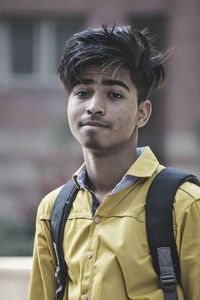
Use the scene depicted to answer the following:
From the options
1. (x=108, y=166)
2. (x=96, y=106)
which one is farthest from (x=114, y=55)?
(x=108, y=166)

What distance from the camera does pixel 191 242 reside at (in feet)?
7.57

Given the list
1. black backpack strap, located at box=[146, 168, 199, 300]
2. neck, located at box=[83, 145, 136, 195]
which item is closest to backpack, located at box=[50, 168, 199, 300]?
black backpack strap, located at box=[146, 168, 199, 300]

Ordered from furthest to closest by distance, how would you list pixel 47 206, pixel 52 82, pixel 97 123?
pixel 52 82
pixel 47 206
pixel 97 123

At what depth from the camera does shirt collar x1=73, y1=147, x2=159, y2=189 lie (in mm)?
2465

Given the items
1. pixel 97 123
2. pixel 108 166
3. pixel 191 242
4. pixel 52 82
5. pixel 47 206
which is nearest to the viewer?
pixel 191 242

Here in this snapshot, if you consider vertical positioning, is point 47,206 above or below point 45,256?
above

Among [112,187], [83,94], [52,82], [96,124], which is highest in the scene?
[52,82]

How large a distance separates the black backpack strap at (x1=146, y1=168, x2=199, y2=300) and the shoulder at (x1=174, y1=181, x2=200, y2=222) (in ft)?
0.05

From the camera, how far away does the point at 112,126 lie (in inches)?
95.1

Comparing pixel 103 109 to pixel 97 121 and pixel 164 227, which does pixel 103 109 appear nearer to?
pixel 97 121

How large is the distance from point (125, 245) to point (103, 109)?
0.43m

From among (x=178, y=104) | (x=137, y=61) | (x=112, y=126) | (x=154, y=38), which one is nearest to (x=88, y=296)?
(x=112, y=126)

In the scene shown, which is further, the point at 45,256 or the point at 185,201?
the point at 45,256

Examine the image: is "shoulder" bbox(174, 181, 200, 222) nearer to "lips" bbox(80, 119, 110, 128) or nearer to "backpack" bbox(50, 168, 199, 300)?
"backpack" bbox(50, 168, 199, 300)
